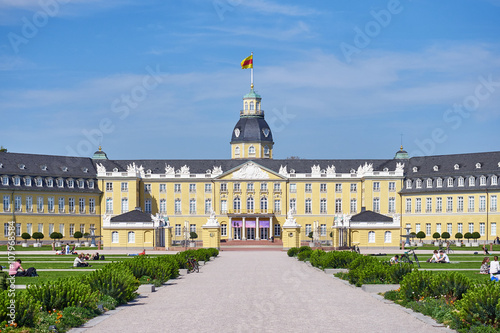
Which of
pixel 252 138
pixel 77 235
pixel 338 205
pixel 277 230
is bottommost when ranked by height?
pixel 277 230

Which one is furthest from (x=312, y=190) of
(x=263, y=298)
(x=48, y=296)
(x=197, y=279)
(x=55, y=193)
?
(x=48, y=296)

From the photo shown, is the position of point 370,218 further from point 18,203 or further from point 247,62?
point 18,203

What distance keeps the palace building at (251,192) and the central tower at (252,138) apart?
36cm

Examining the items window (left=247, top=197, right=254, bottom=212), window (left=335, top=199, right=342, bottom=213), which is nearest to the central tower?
window (left=247, top=197, right=254, bottom=212)

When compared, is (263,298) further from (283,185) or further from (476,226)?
(283,185)

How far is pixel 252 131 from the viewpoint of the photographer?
122 metres

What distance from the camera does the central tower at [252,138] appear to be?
121 meters

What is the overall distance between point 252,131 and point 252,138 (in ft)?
3.81

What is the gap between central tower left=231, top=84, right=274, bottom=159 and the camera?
121 m

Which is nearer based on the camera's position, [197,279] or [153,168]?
[197,279]

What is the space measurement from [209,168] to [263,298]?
9050cm

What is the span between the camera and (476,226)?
10119 centimetres

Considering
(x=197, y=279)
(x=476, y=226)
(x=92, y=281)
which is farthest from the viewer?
(x=476, y=226)

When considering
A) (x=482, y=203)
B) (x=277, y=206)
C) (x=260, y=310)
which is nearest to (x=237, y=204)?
(x=277, y=206)
